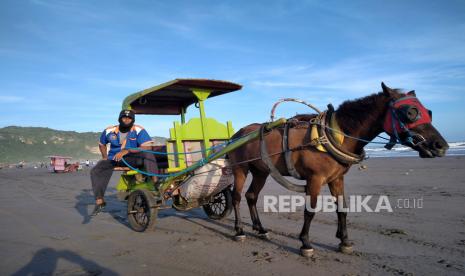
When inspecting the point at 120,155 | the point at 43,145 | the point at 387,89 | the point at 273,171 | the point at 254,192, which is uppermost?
the point at 43,145

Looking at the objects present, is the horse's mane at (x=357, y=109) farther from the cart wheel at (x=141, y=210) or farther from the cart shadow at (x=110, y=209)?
the cart shadow at (x=110, y=209)

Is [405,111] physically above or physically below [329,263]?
above

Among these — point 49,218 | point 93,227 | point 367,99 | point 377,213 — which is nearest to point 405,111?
point 367,99

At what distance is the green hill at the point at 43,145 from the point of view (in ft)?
279

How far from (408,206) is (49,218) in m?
8.05

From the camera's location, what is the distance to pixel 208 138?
6738mm

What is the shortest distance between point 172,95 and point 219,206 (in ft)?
8.48

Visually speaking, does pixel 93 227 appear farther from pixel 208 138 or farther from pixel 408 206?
pixel 408 206

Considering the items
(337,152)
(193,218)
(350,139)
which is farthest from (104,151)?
(350,139)

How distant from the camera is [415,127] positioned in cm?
394

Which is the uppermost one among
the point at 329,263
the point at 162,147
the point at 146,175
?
the point at 162,147

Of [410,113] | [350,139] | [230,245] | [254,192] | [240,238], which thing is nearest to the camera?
[410,113]

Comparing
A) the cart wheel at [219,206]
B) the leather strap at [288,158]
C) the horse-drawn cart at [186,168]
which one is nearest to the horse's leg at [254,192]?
the horse-drawn cart at [186,168]

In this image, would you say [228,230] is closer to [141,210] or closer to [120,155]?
[141,210]
